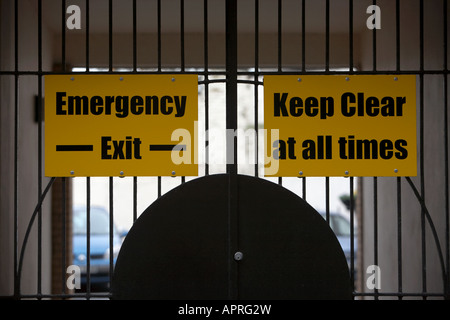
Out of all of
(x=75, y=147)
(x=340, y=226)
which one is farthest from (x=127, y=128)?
(x=340, y=226)

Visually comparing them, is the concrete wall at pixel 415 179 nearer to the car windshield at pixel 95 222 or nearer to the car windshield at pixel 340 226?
the car windshield at pixel 340 226

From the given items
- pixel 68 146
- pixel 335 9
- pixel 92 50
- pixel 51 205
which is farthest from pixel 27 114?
pixel 335 9

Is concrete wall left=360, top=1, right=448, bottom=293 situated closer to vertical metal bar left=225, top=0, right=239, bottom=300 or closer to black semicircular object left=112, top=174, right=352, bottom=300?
black semicircular object left=112, top=174, right=352, bottom=300

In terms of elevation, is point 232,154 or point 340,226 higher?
point 232,154

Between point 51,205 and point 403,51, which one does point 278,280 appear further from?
point 51,205

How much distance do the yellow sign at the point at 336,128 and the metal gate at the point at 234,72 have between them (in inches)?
3.0

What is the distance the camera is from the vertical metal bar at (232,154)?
13.2 feet

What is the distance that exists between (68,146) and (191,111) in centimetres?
82

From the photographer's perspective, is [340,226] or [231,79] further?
[340,226]

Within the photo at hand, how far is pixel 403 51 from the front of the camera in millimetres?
6062

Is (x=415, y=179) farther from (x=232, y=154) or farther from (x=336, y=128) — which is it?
(x=232, y=154)

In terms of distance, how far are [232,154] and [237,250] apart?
1.96 feet

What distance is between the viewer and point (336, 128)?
4137 millimetres

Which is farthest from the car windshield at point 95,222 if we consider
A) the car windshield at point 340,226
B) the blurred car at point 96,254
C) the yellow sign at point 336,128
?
the yellow sign at point 336,128
